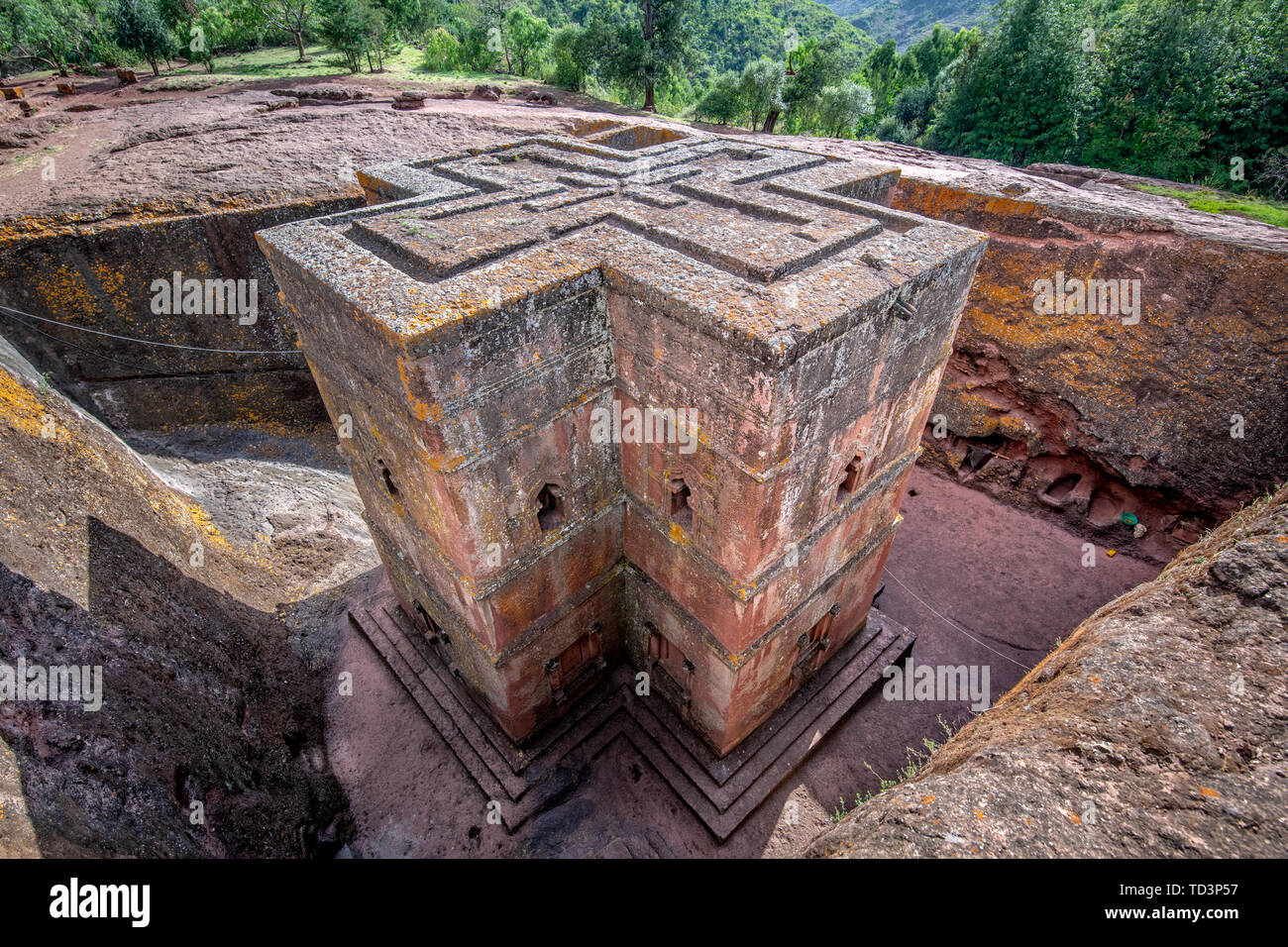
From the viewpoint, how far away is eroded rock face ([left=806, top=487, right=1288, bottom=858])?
399cm

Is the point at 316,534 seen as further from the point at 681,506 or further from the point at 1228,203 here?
the point at 1228,203

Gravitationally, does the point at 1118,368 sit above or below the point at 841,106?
below

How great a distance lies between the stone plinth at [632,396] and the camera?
207 inches

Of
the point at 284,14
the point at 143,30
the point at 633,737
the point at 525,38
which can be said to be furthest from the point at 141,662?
the point at 525,38

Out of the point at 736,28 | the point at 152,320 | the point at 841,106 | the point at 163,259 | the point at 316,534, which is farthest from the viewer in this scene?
the point at 736,28

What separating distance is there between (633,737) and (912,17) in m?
131

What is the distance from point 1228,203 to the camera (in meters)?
14.2

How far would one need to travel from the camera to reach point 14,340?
34.7 ft

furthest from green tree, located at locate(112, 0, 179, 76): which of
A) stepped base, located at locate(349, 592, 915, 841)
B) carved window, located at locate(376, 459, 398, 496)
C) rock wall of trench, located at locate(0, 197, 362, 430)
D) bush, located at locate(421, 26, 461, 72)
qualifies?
stepped base, located at locate(349, 592, 915, 841)

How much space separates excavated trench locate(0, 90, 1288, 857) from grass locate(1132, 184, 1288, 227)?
3.59 m

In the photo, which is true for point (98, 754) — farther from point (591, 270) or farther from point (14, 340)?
point (14, 340)

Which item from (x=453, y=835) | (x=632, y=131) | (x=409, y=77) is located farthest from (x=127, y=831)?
(x=409, y=77)

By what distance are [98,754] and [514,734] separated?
14.6ft

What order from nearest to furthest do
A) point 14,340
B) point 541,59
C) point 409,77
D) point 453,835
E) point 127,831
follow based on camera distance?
point 127,831 → point 453,835 → point 14,340 → point 409,77 → point 541,59
